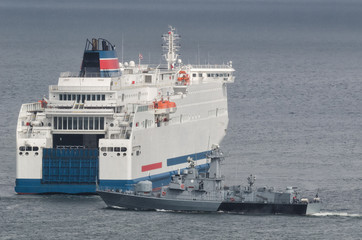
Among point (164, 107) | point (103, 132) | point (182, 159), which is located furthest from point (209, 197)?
point (182, 159)

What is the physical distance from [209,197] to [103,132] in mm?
9585

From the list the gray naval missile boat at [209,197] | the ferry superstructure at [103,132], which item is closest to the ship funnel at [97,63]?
the ferry superstructure at [103,132]

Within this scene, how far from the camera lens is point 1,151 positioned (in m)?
99.4

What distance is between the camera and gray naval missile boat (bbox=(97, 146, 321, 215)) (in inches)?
3155

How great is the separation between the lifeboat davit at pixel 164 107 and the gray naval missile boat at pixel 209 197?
8.83 metres

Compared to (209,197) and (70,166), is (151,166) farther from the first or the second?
(209,197)

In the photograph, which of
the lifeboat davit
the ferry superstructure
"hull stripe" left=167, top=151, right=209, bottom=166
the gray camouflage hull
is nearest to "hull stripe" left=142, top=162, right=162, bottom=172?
the ferry superstructure

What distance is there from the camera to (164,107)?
90.5 m

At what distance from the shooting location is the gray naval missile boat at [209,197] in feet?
263

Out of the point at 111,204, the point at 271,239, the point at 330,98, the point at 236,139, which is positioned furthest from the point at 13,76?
the point at 271,239

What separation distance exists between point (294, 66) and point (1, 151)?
101 m

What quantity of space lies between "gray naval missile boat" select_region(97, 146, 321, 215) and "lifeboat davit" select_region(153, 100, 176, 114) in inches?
347

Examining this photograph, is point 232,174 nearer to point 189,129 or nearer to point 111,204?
point 189,129

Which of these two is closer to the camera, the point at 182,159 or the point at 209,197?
the point at 209,197
